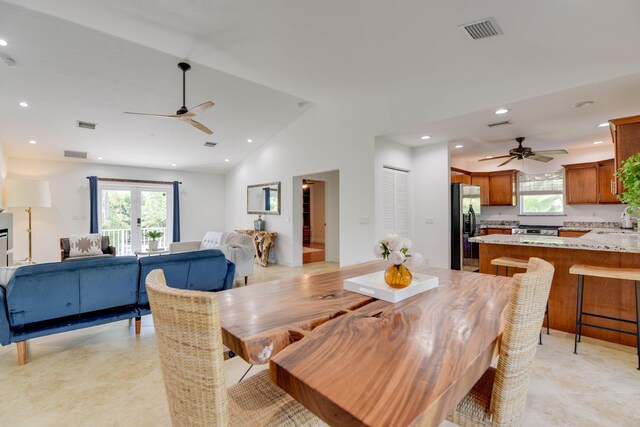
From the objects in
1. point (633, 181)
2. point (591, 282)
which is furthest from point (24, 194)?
point (633, 181)

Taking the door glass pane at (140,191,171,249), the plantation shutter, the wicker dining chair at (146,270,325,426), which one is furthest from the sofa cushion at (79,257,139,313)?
the door glass pane at (140,191,171,249)

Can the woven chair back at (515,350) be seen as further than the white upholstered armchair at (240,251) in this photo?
No

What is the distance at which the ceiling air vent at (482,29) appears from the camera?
97.0 inches

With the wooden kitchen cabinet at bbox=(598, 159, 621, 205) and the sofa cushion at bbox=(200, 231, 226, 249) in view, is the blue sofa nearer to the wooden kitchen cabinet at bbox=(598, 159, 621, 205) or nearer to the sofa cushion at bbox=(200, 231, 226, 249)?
the sofa cushion at bbox=(200, 231, 226, 249)

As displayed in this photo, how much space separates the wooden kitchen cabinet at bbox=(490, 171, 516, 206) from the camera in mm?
6543

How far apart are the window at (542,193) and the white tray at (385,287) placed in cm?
612

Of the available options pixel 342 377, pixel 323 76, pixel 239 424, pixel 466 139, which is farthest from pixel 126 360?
pixel 466 139

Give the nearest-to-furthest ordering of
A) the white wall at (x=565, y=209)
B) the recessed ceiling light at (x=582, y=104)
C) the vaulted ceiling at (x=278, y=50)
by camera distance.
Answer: the vaulted ceiling at (x=278, y=50) → the recessed ceiling light at (x=582, y=104) → the white wall at (x=565, y=209)

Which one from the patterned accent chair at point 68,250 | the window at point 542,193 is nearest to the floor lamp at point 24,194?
the patterned accent chair at point 68,250

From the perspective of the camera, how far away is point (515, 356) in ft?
3.51

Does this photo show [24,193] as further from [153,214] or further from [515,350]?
[515,350]

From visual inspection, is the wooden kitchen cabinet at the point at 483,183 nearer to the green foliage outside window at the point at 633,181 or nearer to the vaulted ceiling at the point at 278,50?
the vaulted ceiling at the point at 278,50

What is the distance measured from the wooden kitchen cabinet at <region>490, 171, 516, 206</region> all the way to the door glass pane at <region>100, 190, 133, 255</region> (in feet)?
29.3

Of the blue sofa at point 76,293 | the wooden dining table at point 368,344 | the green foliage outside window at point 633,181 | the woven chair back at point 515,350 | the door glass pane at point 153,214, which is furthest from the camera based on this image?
the door glass pane at point 153,214
